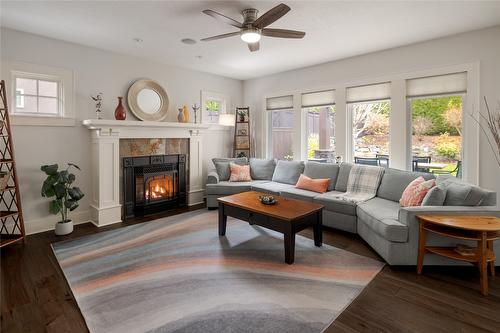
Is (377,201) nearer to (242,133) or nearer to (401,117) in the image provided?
(401,117)

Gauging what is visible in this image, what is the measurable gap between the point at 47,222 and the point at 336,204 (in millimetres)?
4107

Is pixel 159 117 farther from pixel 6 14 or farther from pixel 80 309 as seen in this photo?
pixel 80 309

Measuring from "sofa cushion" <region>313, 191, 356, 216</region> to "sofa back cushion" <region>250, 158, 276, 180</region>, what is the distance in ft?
5.08

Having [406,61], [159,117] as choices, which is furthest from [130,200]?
[406,61]

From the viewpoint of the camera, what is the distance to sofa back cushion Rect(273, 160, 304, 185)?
4992 mm

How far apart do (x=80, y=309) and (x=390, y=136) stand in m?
4.48

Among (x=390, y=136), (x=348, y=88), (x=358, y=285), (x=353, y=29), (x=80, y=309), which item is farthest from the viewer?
(x=348, y=88)

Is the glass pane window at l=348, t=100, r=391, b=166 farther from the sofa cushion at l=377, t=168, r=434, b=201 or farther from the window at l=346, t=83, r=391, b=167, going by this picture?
the sofa cushion at l=377, t=168, r=434, b=201

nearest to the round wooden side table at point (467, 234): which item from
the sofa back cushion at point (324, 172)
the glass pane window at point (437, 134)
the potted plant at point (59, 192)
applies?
the glass pane window at point (437, 134)

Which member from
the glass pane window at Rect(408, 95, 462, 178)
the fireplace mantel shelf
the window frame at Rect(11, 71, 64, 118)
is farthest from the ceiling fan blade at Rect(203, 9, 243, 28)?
the glass pane window at Rect(408, 95, 462, 178)

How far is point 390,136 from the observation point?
14.1 ft

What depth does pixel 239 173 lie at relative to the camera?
17.3 feet

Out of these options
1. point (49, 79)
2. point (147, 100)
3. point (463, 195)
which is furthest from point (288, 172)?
point (49, 79)

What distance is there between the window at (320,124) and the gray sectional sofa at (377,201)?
1.93 feet
